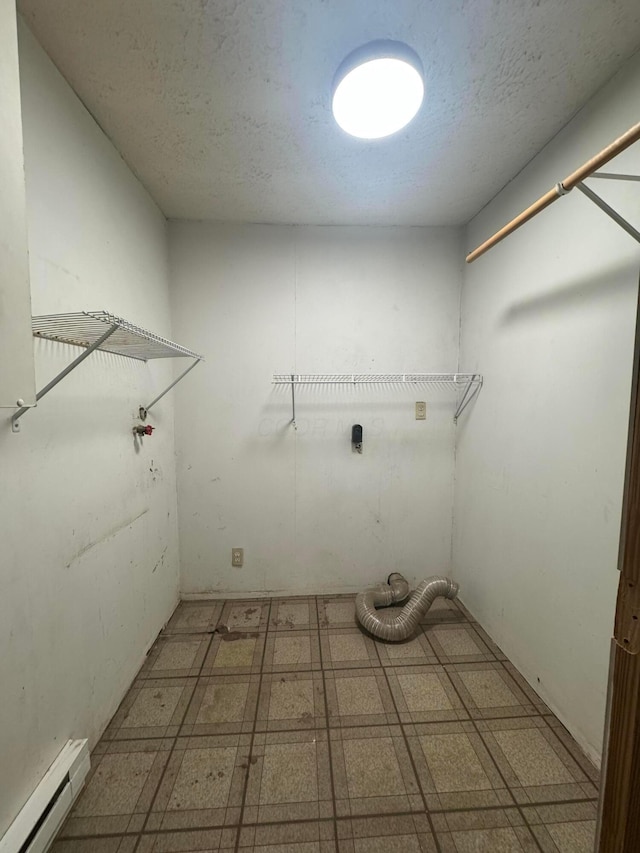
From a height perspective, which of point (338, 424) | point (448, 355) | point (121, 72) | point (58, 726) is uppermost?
point (121, 72)

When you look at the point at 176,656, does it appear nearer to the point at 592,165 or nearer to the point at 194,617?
the point at 194,617

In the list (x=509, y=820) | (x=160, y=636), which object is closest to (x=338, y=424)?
(x=160, y=636)

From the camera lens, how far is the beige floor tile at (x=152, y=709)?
4.31 feet

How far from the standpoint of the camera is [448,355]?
214 cm

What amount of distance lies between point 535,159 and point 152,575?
8.80 ft

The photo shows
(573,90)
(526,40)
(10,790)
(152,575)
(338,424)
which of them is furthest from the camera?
(338,424)

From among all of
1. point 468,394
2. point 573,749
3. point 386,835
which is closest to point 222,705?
point 386,835

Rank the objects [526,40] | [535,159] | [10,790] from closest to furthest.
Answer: [10,790] < [526,40] < [535,159]

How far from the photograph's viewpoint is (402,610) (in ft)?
6.20

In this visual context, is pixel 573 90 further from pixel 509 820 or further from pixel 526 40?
pixel 509 820

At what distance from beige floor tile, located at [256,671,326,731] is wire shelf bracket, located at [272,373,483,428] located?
4.30 feet

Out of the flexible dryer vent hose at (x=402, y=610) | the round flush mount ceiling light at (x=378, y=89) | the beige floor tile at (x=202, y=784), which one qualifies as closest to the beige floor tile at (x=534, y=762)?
the flexible dryer vent hose at (x=402, y=610)

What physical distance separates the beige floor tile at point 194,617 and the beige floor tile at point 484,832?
52.1 inches

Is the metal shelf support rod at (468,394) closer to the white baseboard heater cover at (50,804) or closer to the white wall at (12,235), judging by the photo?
the white wall at (12,235)
